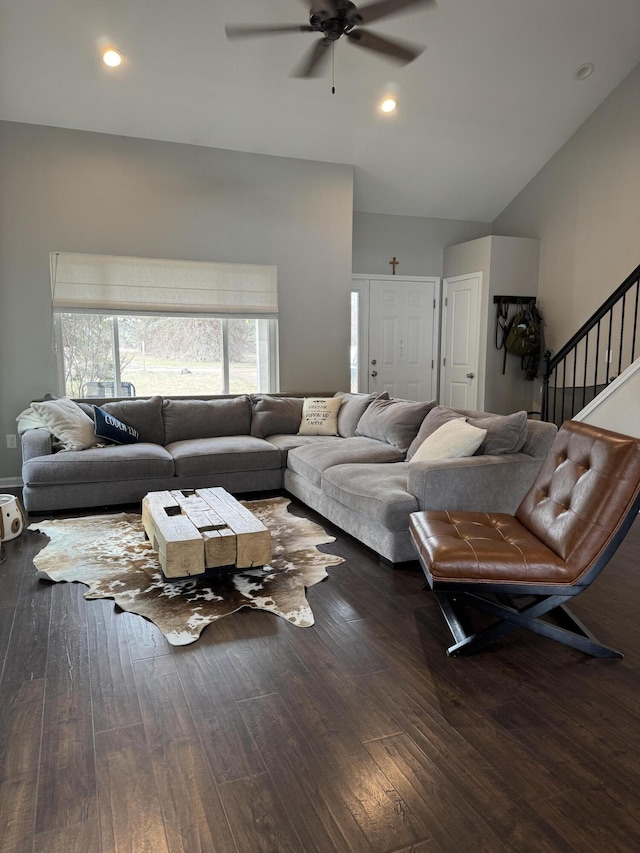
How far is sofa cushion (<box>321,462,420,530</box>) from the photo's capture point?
3270mm

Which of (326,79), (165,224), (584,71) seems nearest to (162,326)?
(165,224)

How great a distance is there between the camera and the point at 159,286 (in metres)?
5.60

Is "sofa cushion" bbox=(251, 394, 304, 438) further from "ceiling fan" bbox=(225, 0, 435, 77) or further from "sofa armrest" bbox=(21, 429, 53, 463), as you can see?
"ceiling fan" bbox=(225, 0, 435, 77)

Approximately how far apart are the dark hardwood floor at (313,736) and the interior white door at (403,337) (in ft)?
15.9

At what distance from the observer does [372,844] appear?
149 centimetres

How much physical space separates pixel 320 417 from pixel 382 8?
3114mm

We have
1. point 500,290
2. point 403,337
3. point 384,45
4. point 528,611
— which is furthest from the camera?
point 403,337

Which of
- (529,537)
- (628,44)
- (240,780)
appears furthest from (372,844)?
(628,44)

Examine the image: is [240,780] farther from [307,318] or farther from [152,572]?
[307,318]

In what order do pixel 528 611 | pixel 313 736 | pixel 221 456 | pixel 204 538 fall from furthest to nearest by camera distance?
pixel 221 456, pixel 204 538, pixel 528 611, pixel 313 736

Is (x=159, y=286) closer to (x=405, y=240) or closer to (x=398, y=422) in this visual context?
(x=398, y=422)

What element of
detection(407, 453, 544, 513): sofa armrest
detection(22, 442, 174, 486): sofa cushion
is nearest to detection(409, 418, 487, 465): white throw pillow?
detection(407, 453, 544, 513): sofa armrest

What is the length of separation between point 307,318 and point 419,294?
2031 mm

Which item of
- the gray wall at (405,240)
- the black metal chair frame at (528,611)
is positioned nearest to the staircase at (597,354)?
the gray wall at (405,240)
